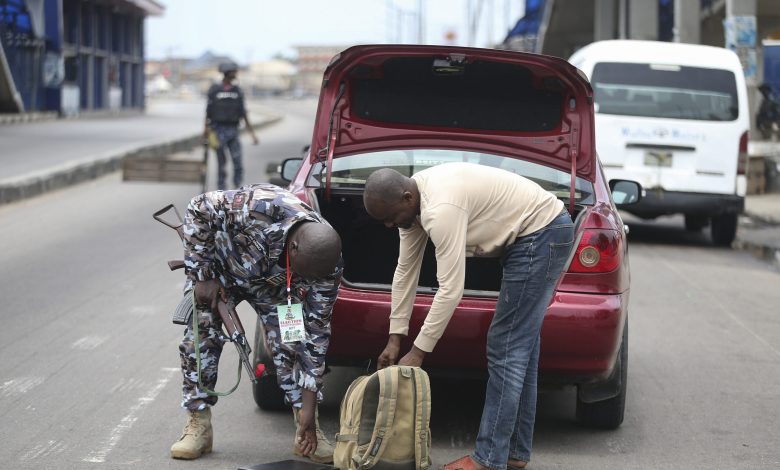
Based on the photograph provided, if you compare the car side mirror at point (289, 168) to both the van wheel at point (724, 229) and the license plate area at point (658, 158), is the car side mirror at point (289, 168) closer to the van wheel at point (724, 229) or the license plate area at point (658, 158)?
the license plate area at point (658, 158)

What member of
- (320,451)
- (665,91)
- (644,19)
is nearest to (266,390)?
(320,451)

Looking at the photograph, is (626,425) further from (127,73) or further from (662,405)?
(127,73)

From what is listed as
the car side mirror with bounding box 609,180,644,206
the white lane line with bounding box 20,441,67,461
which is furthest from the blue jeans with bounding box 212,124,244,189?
the white lane line with bounding box 20,441,67,461

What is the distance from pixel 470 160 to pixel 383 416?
1.96 metres

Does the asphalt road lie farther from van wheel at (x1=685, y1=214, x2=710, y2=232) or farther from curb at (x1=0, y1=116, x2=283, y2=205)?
curb at (x1=0, y1=116, x2=283, y2=205)

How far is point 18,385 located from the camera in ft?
21.3

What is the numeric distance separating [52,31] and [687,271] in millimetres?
31650

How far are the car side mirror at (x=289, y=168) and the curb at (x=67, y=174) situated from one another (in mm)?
9471

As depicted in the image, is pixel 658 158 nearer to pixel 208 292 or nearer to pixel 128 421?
pixel 128 421

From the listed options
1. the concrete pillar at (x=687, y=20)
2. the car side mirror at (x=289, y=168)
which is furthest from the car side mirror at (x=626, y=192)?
the concrete pillar at (x=687, y=20)

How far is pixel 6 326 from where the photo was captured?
809 cm

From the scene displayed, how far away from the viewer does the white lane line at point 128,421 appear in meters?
5.23

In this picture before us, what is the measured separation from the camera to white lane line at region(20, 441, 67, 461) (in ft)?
17.0

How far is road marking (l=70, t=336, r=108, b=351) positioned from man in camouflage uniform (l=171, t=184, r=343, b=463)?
2431mm
